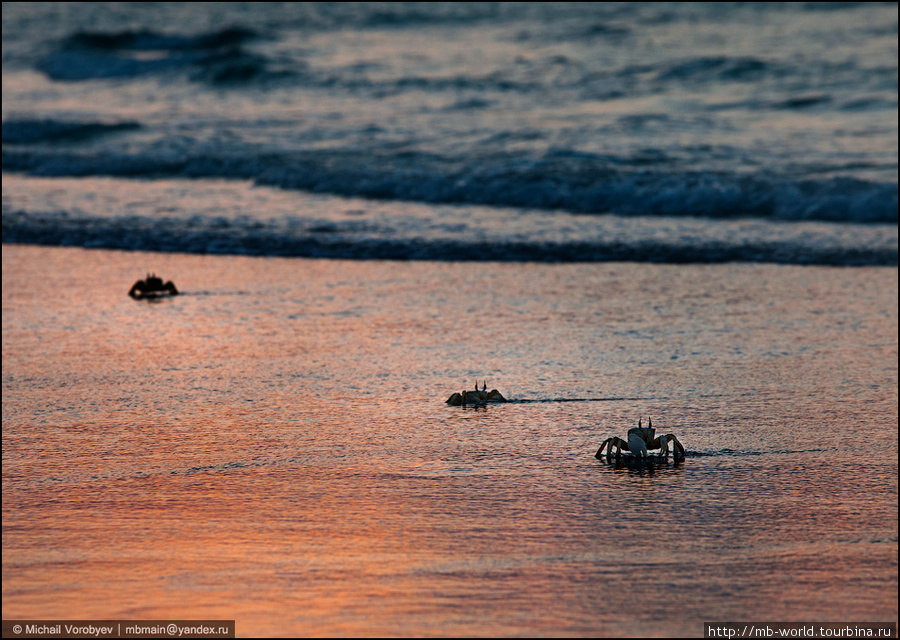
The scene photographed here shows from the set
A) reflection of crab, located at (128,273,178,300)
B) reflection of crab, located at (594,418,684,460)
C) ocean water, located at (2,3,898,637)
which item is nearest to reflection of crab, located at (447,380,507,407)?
ocean water, located at (2,3,898,637)

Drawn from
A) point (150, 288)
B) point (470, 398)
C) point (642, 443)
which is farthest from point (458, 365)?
point (150, 288)

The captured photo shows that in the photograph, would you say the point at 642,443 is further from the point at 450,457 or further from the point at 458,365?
the point at 458,365

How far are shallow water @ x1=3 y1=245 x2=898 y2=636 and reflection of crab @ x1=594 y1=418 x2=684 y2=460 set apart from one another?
7 cm

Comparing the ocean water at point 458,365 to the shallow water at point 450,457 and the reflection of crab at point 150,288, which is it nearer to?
the shallow water at point 450,457

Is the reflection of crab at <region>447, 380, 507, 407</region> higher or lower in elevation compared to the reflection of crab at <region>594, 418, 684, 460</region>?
higher

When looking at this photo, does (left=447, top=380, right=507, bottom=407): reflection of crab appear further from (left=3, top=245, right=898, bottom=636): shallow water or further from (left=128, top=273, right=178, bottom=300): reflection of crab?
(left=128, top=273, right=178, bottom=300): reflection of crab

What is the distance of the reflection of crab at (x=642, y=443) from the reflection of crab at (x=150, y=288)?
4275 millimetres

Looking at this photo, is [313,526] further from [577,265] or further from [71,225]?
[71,225]

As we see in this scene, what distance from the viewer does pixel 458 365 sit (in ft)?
18.9

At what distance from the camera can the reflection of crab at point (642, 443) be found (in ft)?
13.8

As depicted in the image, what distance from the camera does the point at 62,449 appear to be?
4449 mm

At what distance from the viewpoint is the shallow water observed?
311cm

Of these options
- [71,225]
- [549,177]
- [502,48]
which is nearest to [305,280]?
[71,225]

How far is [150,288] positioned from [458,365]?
2.85 m
